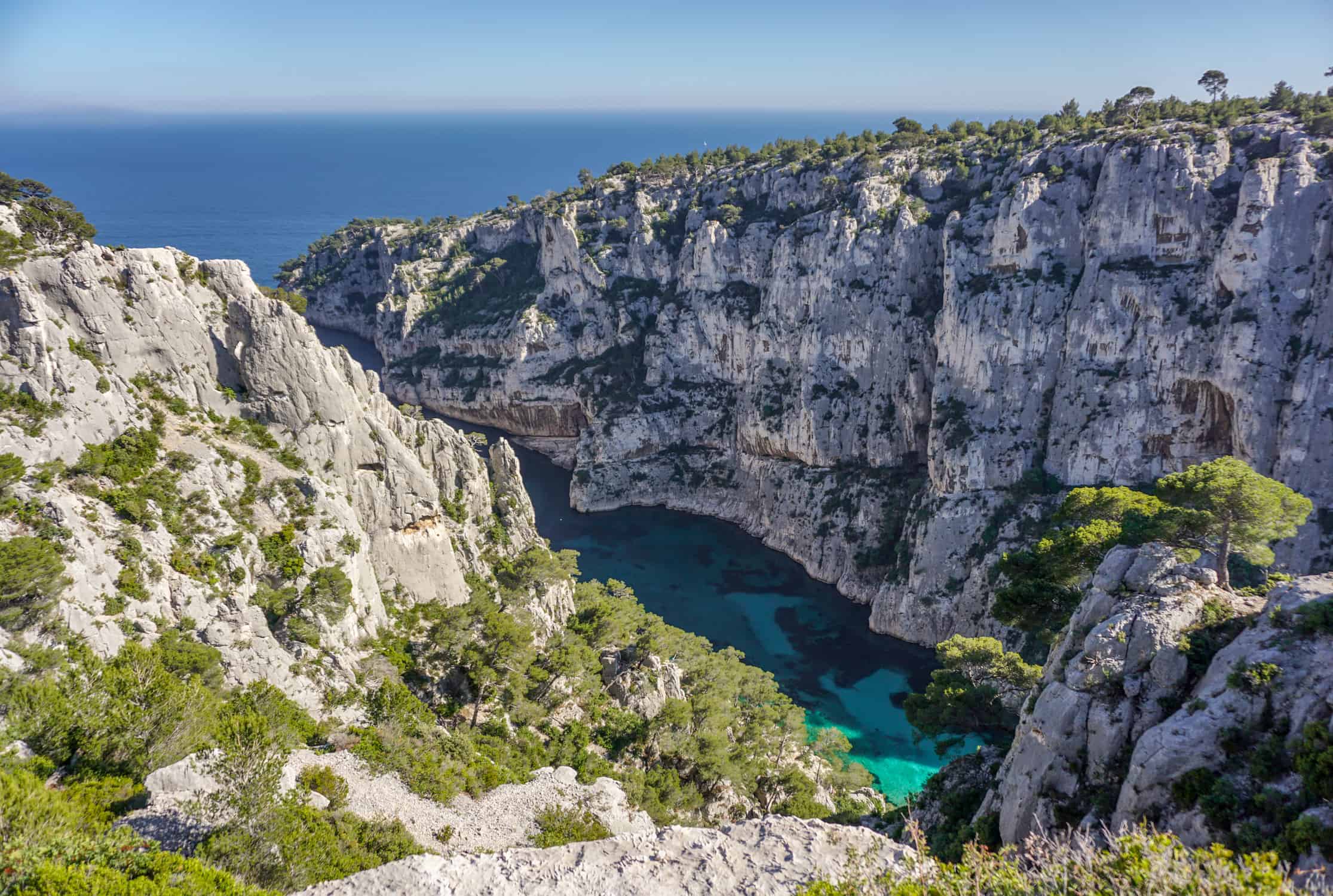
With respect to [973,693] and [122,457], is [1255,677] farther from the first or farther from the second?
[122,457]

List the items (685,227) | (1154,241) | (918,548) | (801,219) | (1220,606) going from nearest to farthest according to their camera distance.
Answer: (1220,606)
(1154,241)
(918,548)
(801,219)
(685,227)

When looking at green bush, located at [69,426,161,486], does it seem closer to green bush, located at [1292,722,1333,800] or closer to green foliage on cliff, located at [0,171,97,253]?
green foliage on cliff, located at [0,171,97,253]

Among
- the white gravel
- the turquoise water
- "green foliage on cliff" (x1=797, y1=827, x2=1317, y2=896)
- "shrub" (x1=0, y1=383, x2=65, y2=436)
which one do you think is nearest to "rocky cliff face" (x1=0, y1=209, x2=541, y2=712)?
"shrub" (x1=0, y1=383, x2=65, y2=436)

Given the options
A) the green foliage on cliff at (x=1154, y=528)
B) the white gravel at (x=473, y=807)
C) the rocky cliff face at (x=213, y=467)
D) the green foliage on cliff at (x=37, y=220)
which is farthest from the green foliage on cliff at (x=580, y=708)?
the green foliage on cliff at (x=37, y=220)

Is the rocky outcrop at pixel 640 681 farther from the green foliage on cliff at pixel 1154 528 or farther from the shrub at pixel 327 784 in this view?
the green foliage on cliff at pixel 1154 528

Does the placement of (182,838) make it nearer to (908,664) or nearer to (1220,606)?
(1220,606)

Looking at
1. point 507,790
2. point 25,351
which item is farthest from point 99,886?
point 25,351
